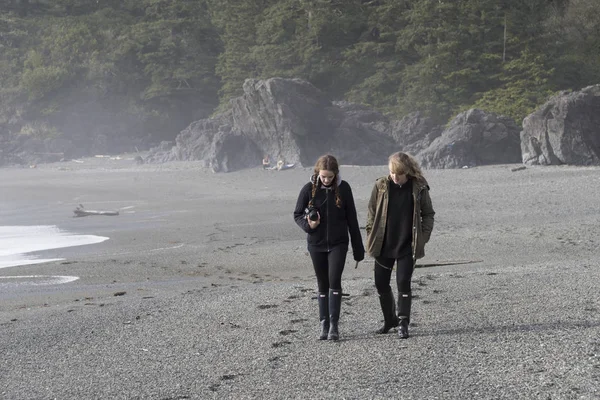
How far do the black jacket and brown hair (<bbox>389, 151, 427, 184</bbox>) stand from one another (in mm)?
463

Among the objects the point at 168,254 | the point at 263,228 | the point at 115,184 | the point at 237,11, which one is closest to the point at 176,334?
the point at 168,254

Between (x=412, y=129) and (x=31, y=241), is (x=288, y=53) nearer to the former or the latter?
(x=412, y=129)

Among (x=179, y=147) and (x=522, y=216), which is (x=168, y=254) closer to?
(x=522, y=216)

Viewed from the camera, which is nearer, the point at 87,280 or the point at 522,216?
the point at 87,280

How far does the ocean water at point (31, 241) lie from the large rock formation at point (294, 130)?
1759cm

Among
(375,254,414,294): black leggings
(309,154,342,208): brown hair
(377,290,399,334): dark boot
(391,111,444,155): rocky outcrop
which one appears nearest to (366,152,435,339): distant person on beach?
(375,254,414,294): black leggings

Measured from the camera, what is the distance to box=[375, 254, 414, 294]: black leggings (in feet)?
21.5

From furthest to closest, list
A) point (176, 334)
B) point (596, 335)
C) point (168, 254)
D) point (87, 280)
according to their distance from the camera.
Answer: point (168, 254), point (87, 280), point (176, 334), point (596, 335)

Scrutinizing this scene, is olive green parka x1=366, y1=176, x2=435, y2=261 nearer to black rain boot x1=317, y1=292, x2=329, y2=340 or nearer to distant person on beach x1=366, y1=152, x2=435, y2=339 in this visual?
distant person on beach x1=366, y1=152, x2=435, y2=339

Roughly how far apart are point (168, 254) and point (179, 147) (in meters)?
33.2

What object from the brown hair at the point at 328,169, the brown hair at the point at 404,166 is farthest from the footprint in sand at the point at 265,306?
the brown hair at the point at 404,166

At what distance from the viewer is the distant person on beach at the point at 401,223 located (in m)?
6.42

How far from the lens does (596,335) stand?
6.28 metres

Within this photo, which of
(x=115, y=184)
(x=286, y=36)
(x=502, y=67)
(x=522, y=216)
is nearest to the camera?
(x=522, y=216)
